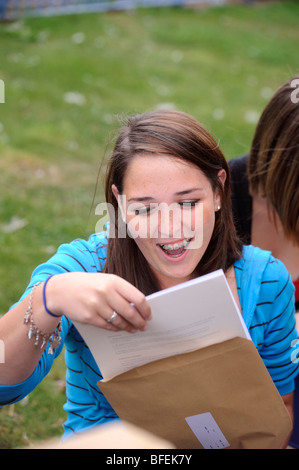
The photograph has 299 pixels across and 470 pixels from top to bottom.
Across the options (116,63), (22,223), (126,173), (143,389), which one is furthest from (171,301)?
(116,63)

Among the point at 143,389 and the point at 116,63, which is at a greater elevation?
the point at 143,389

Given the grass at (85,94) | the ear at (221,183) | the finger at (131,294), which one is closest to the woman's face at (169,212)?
the ear at (221,183)

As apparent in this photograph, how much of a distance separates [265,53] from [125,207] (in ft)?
20.1

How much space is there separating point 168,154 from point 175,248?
23 cm

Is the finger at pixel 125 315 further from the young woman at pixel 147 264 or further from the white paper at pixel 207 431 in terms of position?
the white paper at pixel 207 431

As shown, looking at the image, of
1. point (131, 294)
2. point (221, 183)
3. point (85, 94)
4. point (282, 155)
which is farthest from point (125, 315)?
point (85, 94)

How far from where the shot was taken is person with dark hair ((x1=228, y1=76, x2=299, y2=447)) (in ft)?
6.91

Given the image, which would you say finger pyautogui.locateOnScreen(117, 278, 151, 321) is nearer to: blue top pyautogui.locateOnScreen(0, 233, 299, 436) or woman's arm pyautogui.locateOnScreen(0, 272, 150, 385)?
woman's arm pyautogui.locateOnScreen(0, 272, 150, 385)

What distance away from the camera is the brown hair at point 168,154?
1543 mm

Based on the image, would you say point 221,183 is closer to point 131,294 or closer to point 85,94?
point 131,294

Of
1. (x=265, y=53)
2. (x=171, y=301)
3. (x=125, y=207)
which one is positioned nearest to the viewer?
(x=171, y=301)
